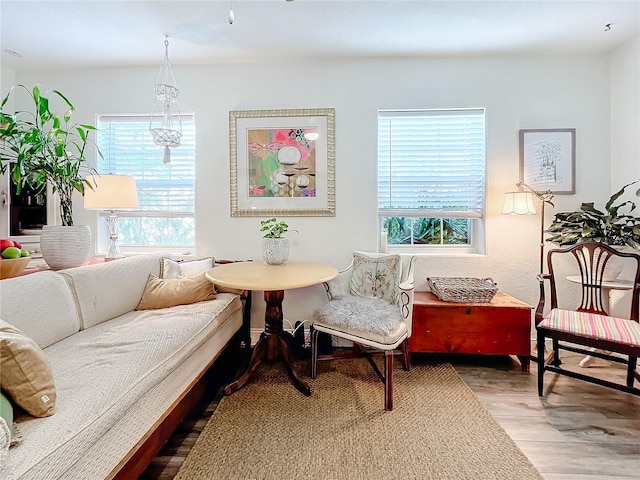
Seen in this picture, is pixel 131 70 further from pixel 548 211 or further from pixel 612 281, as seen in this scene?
pixel 612 281

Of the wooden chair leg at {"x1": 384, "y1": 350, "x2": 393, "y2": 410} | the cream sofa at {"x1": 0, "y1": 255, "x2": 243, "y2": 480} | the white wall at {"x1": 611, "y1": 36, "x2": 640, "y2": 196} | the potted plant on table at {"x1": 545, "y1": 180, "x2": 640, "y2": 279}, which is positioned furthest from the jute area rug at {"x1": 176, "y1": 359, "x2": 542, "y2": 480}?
the white wall at {"x1": 611, "y1": 36, "x2": 640, "y2": 196}

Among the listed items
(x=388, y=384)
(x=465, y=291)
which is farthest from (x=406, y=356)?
(x=465, y=291)

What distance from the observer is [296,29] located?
2.30 meters

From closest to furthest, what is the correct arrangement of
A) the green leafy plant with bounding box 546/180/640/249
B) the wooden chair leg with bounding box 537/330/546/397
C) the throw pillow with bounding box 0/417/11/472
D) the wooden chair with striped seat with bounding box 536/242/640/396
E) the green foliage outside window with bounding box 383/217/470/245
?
the throw pillow with bounding box 0/417/11/472 → the wooden chair with striped seat with bounding box 536/242/640/396 → the wooden chair leg with bounding box 537/330/546/397 → the green leafy plant with bounding box 546/180/640/249 → the green foliage outside window with bounding box 383/217/470/245

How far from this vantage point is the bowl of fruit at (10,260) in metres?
1.63

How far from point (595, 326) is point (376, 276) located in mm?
1382

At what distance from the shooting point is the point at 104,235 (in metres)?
2.98

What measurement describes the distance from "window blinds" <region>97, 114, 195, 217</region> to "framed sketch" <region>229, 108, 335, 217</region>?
0.49m

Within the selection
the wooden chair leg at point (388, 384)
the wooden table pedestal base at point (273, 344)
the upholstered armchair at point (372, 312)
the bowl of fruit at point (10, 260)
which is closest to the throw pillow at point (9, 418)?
the bowl of fruit at point (10, 260)

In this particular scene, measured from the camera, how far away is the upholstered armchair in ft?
6.07

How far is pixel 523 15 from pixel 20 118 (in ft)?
14.1

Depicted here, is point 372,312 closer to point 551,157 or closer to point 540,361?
point 540,361

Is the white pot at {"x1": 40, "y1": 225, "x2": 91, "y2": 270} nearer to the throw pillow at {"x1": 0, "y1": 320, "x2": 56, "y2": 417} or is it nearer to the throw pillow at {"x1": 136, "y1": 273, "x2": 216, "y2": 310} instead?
the throw pillow at {"x1": 136, "y1": 273, "x2": 216, "y2": 310}

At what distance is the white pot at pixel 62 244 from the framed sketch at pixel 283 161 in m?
1.19
